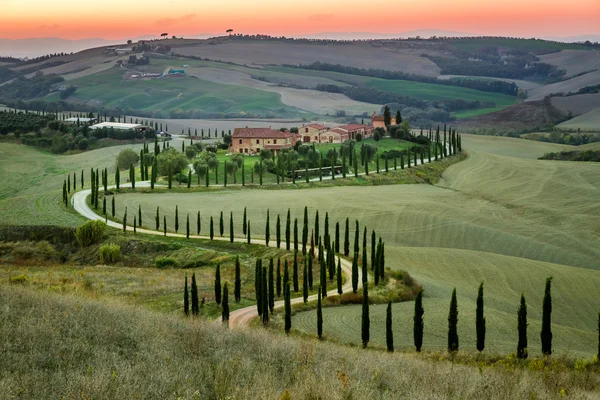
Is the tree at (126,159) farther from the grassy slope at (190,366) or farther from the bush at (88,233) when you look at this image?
the grassy slope at (190,366)

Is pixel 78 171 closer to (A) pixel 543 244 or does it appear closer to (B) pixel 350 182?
(B) pixel 350 182

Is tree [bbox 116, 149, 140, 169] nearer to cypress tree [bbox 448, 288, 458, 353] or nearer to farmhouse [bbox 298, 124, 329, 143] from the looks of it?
farmhouse [bbox 298, 124, 329, 143]

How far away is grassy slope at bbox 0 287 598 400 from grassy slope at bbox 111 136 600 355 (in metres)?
10.1

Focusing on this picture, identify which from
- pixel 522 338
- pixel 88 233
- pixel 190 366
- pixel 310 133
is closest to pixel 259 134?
pixel 310 133

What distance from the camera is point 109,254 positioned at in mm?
68938

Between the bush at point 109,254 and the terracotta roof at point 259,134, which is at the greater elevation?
the terracotta roof at point 259,134

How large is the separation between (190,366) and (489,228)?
5389 cm

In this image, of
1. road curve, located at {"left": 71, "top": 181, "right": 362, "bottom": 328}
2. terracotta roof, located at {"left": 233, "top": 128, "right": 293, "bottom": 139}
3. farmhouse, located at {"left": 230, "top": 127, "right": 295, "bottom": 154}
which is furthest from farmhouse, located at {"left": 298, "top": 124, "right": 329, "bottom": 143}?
road curve, located at {"left": 71, "top": 181, "right": 362, "bottom": 328}

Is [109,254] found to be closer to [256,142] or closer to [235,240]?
[235,240]

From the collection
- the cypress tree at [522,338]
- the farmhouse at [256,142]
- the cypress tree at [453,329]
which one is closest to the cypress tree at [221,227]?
the cypress tree at [453,329]

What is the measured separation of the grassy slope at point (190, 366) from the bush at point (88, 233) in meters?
37.4

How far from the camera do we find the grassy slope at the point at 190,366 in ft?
83.2

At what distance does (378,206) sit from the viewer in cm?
8775

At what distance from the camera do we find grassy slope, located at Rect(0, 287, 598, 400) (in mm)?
25359
